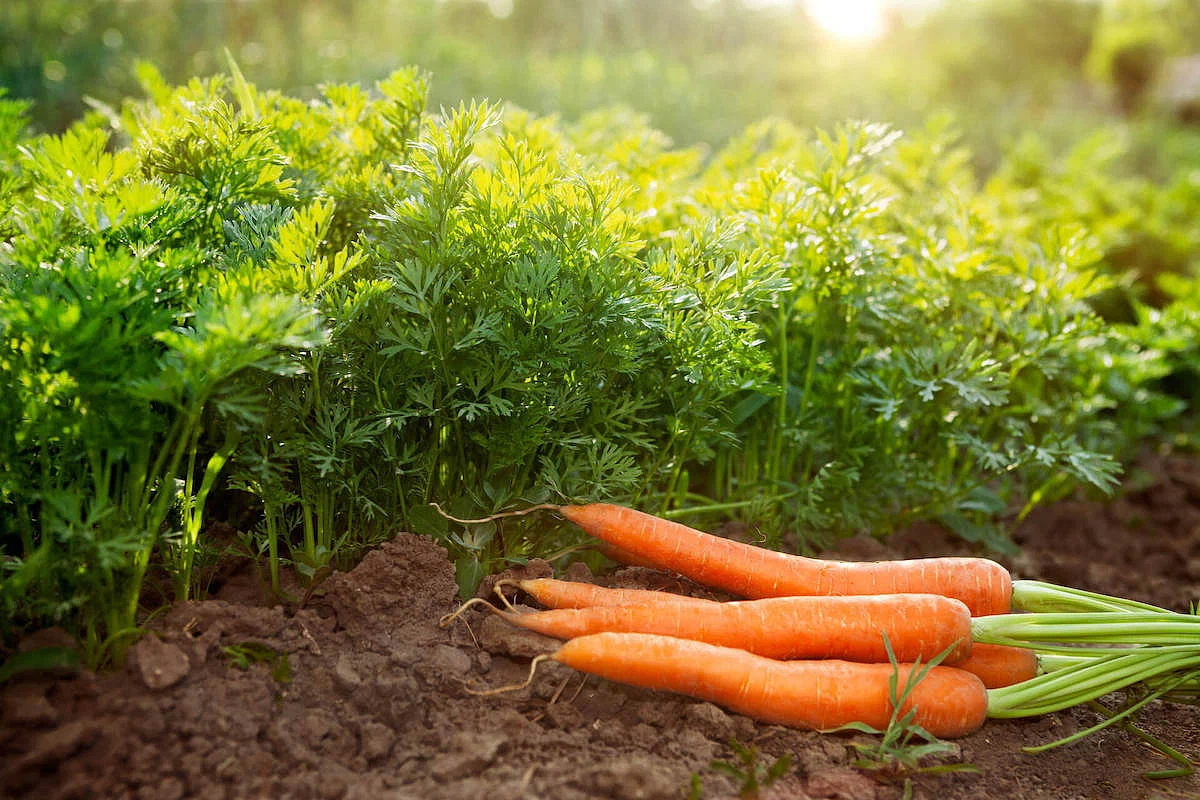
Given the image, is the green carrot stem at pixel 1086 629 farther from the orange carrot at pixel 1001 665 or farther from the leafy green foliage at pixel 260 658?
the leafy green foliage at pixel 260 658

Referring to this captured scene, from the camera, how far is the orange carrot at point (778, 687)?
6.08 feet

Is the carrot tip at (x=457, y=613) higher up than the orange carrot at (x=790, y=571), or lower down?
lower down

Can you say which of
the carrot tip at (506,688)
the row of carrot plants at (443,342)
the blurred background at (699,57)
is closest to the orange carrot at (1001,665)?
the row of carrot plants at (443,342)

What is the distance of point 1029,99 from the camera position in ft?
39.1

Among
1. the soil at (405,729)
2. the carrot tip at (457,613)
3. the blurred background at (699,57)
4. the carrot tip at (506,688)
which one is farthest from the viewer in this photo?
the blurred background at (699,57)

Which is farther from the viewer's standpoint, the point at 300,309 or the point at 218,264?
the point at 218,264

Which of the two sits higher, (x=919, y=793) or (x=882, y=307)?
(x=882, y=307)

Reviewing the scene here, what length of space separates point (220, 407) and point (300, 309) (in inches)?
9.3

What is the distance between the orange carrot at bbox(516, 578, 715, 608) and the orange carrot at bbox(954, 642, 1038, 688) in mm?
651

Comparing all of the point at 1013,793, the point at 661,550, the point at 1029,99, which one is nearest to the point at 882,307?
the point at 661,550

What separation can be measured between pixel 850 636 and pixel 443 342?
1.17 meters

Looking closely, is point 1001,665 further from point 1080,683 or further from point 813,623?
point 813,623

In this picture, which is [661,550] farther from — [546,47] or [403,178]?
[546,47]

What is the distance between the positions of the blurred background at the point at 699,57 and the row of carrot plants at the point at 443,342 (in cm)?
171
